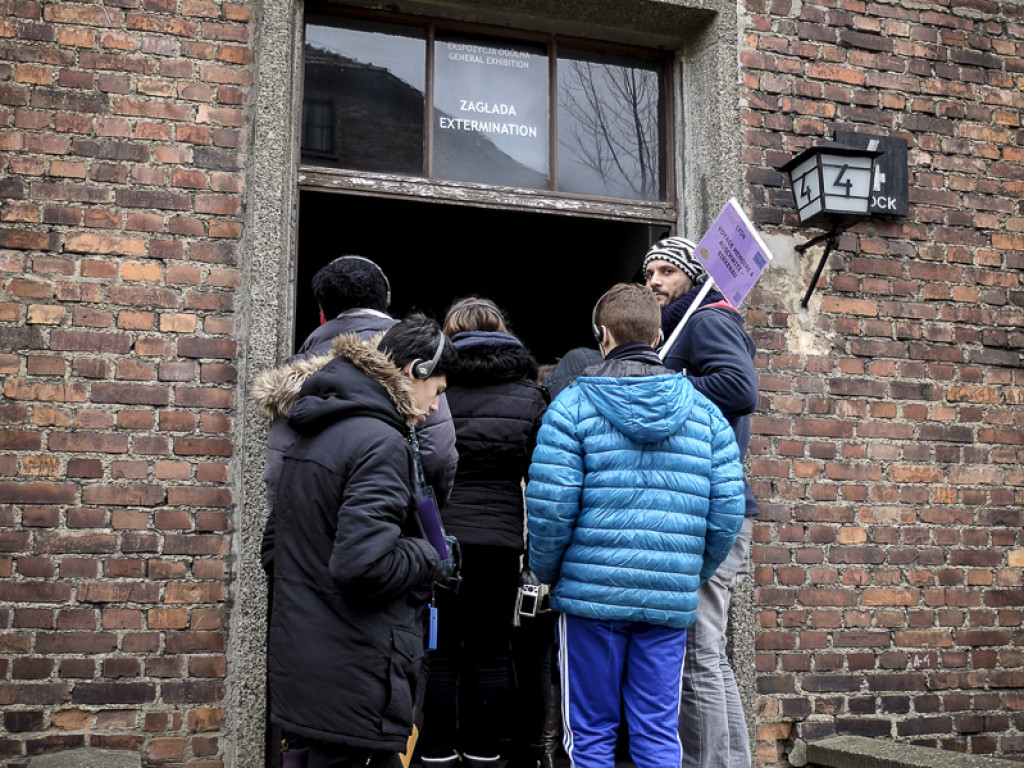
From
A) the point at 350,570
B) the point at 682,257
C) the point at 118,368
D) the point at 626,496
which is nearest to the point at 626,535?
the point at 626,496

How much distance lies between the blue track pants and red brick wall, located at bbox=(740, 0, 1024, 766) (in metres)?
1.47

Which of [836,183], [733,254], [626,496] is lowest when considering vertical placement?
[626,496]

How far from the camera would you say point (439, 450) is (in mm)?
3066

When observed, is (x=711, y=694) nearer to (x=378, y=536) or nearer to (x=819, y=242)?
(x=378, y=536)

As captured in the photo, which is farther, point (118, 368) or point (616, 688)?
point (118, 368)

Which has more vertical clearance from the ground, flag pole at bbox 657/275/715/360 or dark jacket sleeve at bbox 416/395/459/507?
flag pole at bbox 657/275/715/360

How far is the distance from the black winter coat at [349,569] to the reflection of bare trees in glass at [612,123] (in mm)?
2483

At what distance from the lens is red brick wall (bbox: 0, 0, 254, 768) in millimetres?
3555

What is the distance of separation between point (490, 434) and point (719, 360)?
2.78 feet

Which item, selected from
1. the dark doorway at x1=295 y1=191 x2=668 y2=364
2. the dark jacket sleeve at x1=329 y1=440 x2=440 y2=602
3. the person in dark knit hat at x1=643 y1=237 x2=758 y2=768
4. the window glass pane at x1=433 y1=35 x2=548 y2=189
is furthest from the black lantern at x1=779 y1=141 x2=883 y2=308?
the dark jacket sleeve at x1=329 y1=440 x2=440 y2=602

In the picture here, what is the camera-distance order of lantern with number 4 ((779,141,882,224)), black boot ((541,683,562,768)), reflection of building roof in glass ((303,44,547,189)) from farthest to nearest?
reflection of building roof in glass ((303,44,547,189)) < lantern with number 4 ((779,141,882,224)) < black boot ((541,683,562,768))

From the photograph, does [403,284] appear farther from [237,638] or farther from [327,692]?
[327,692]

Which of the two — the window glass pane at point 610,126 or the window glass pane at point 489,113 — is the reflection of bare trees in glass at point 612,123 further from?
the window glass pane at point 489,113

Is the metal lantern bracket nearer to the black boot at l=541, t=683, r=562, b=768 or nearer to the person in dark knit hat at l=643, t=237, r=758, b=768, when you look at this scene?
the person in dark knit hat at l=643, t=237, r=758, b=768
